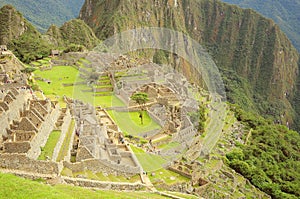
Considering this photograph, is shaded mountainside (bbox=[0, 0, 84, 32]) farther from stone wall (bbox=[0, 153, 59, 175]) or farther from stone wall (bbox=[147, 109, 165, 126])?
stone wall (bbox=[0, 153, 59, 175])

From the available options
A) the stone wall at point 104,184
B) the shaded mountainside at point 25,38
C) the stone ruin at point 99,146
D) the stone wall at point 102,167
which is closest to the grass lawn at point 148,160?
the stone ruin at point 99,146

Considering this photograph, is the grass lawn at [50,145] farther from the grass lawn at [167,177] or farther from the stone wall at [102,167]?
the grass lawn at [167,177]

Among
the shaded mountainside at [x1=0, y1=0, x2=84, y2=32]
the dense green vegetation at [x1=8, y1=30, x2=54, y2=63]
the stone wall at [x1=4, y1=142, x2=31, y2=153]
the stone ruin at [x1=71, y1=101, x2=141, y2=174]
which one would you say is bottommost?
the stone ruin at [x1=71, y1=101, x2=141, y2=174]

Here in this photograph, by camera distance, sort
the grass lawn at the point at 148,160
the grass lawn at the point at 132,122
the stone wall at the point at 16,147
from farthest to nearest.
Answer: the grass lawn at the point at 132,122 → the grass lawn at the point at 148,160 → the stone wall at the point at 16,147

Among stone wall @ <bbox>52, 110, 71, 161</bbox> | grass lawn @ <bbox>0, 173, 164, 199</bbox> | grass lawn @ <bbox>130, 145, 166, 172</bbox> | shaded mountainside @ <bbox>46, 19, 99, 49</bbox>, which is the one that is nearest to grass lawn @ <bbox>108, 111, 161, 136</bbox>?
grass lawn @ <bbox>130, 145, 166, 172</bbox>

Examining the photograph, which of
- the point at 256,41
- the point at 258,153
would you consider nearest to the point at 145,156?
the point at 258,153

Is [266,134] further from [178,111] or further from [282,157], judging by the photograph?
[178,111]

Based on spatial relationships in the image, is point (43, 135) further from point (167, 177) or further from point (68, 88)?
point (68, 88)
